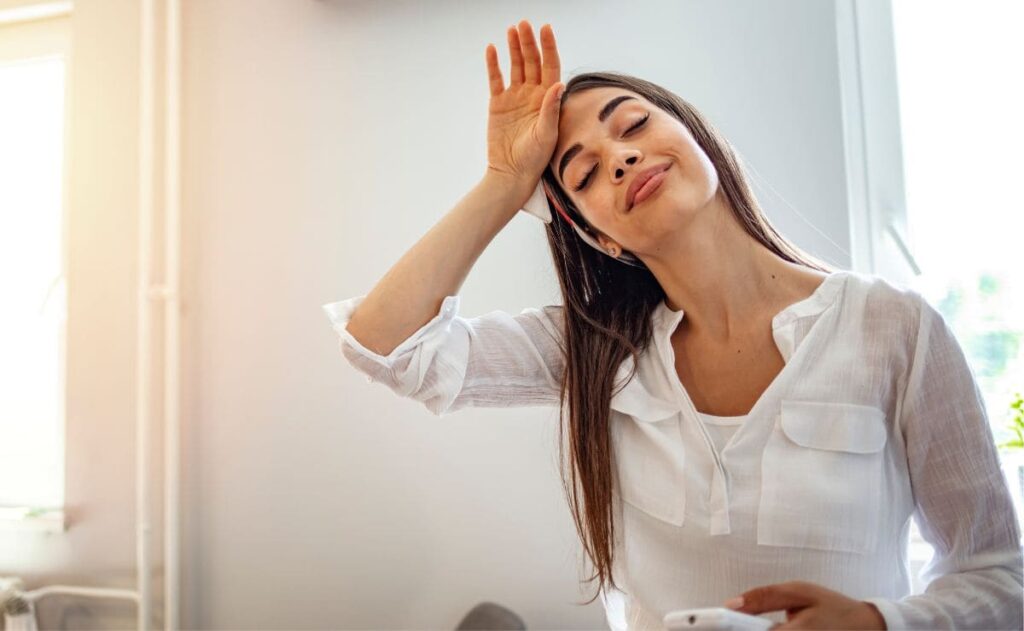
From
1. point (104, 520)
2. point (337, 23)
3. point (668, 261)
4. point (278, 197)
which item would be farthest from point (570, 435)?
point (104, 520)

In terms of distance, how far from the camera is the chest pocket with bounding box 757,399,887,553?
2.60 ft

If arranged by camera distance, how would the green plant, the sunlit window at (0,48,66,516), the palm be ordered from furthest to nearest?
the sunlit window at (0,48,66,516) → the green plant → the palm

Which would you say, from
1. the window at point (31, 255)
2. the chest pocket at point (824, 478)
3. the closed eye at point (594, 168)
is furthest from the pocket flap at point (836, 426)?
the window at point (31, 255)

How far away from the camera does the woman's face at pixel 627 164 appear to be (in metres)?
0.85

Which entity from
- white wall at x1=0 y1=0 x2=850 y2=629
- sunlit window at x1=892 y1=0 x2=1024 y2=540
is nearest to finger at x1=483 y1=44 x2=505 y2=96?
white wall at x1=0 y1=0 x2=850 y2=629

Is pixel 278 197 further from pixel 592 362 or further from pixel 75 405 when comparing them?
pixel 592 362

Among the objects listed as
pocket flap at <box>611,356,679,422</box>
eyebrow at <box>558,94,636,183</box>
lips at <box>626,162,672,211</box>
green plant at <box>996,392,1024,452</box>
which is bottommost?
green plant at <box>996,392,1024,452</box>

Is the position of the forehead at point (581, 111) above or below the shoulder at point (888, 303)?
above

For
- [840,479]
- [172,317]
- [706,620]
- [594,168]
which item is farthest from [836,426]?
[172,317]

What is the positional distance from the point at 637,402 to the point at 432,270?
0.30 meters

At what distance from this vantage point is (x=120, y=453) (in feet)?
Result: 5.56

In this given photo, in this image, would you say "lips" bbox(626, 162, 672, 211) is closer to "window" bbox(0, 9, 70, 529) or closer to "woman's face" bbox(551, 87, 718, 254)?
"woman's face" bbox(551, 87, 718, 254)

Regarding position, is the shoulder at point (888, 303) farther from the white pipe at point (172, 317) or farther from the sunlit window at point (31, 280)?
the sunlit window at point (31, 280)

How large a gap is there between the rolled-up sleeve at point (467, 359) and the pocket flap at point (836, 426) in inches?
12.6
